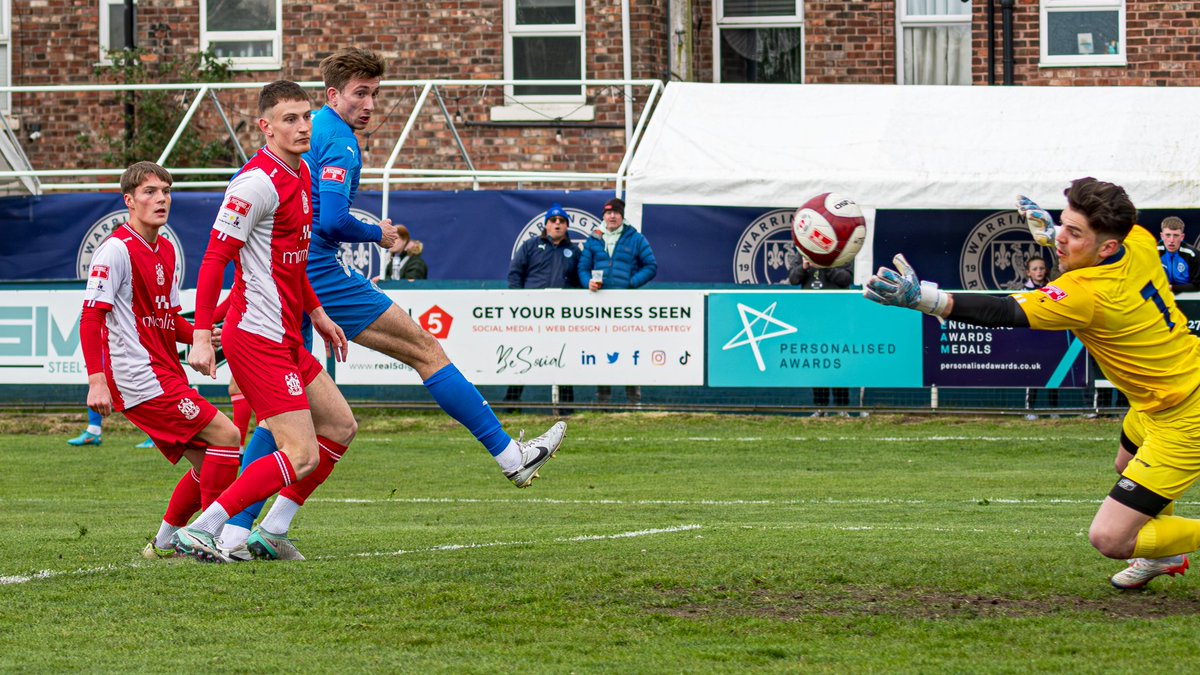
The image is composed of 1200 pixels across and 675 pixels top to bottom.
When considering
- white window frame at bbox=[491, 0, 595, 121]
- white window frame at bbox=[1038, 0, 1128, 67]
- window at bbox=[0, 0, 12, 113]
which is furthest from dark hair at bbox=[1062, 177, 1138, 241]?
window at bbox=[0, 0, 12, 113]

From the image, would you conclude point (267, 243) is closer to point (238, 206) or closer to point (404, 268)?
point (238, 206)

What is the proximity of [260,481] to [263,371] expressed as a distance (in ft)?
1.68

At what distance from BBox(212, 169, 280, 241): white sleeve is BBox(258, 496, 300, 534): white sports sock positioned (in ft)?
4.49

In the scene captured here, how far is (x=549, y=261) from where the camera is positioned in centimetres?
1802

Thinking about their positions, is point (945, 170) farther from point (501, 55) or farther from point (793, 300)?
point (501, 55)

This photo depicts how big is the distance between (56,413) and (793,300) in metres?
8.04

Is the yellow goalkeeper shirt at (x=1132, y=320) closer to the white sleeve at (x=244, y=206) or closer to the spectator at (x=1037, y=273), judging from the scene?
the white sleeve at (x=244, y=206)

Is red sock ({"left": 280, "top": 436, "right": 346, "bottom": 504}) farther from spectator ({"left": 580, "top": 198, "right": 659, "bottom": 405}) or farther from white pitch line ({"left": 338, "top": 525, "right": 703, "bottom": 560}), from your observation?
spectator ({"left": 580, "top": 198, "right": 659, "bottom": 405})

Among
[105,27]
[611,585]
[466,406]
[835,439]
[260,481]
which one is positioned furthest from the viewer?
[105,27]

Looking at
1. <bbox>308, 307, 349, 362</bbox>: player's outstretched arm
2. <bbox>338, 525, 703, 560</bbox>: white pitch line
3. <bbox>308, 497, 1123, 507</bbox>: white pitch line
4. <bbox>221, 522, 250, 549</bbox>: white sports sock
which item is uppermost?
<bbox>308, 307, 349, 362</bbox>: player's outstretched arm

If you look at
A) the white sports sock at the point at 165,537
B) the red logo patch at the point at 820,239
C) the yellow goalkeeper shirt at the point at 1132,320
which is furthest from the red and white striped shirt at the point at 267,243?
the red logo patch at the point at 820,239

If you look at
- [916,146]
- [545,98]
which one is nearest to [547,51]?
[545,98]

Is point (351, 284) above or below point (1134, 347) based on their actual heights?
above

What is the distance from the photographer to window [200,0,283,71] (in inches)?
930
